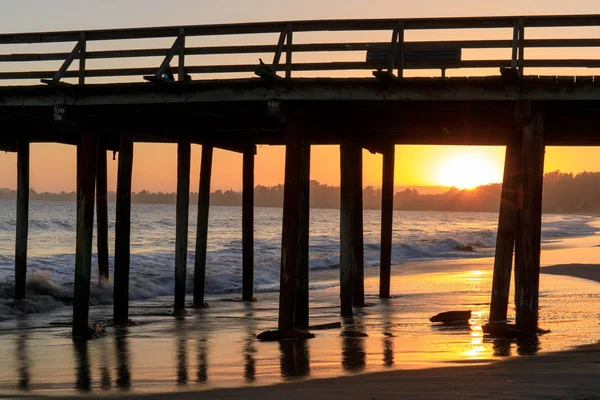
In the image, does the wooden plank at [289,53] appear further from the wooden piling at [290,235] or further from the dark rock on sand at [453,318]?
the dark rock on sand at [453,318]

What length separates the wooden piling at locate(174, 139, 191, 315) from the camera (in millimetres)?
18938

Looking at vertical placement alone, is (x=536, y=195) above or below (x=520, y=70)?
below

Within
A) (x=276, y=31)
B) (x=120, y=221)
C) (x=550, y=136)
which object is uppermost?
(x=276, y=31)

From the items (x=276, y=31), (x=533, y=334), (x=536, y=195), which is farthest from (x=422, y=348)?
(x=276, y=31)

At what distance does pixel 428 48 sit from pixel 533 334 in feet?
14.6

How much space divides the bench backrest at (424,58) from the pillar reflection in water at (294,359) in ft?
13.9

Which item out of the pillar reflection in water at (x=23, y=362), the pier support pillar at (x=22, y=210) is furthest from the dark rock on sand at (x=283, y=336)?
the pier support pillar at (x=22, y=210)

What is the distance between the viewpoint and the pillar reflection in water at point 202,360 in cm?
1091

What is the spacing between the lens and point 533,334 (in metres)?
13.2

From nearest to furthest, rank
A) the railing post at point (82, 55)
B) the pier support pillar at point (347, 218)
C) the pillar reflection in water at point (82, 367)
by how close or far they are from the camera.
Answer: the pillar reflection in water at point (82, 367) → the railing post at point (82, 55) → the pier support pillar at point (347, 218)

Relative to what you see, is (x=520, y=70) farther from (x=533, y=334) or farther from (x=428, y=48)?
(x=533, y=334)

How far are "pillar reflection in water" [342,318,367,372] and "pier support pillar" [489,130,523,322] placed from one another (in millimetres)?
2263

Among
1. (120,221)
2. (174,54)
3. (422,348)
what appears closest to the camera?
(422,348)

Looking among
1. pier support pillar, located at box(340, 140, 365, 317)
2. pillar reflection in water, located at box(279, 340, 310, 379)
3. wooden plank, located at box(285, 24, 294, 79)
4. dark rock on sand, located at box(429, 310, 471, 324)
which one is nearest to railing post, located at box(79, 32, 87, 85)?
wooden plank, located at box(285, 24, 294, 79)
